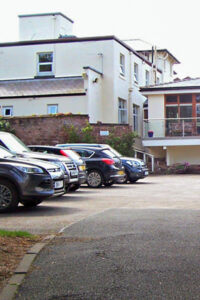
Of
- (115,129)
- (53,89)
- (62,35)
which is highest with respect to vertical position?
(62,35)

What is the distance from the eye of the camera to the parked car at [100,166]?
2002 cm

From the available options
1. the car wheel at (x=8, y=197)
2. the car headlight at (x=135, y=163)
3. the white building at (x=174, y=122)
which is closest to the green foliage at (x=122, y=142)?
the white building at (x=174, y=122)

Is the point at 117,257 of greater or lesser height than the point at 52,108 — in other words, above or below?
below

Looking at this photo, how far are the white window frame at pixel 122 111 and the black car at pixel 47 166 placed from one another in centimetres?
2353

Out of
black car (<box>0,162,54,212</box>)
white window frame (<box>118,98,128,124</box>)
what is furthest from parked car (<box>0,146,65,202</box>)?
white window frame (<box>118,98,128,124</box>)

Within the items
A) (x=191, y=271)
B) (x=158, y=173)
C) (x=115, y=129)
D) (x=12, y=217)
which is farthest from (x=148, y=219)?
(x=158, y=173)

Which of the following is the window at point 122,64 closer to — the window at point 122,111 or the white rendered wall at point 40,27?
the window at point 122,111

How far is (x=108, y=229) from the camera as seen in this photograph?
888 centimetres

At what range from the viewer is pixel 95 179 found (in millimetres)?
20219

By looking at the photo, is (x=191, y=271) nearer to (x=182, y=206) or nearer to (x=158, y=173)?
(x=182, y=206)

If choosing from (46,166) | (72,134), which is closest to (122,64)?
(72,134)

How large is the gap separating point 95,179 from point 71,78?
16.8 meters

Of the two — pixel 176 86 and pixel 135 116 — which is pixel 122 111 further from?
pixel 176 86

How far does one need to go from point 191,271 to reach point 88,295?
4.36 feet
